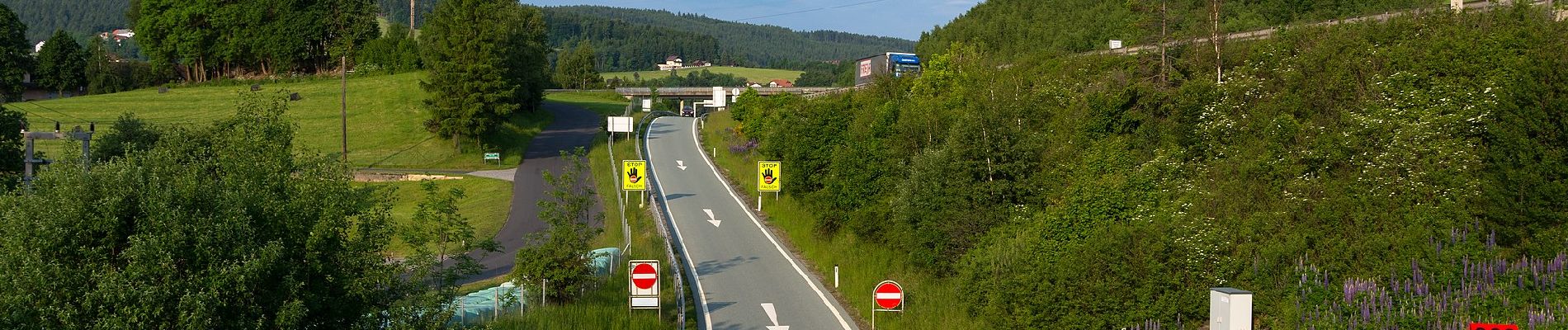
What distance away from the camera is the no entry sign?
78.5ft

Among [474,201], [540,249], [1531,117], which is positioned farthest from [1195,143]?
[474,201]

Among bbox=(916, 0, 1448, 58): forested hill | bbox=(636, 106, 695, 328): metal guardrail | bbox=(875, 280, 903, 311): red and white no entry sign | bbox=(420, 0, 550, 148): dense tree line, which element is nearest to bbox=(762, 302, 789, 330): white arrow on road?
bbox=(636, 106, 695, 328): metal guardrail

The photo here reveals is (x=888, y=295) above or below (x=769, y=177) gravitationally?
below

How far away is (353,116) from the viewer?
2975 inches

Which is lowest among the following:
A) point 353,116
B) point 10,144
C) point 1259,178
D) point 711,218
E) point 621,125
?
point 711,218

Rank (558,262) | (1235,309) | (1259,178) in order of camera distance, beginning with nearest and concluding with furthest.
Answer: (1235,309) → (1259,178) → (558,262)

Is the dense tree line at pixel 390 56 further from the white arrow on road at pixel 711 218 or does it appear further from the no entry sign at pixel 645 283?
the no entry sign at pixel 645 283

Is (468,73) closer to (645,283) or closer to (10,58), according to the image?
(645,283)

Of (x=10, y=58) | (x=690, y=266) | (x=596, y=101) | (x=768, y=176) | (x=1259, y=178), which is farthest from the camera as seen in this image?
(x=596, y=101)

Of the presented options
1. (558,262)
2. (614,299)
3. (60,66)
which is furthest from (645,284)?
(60,66)

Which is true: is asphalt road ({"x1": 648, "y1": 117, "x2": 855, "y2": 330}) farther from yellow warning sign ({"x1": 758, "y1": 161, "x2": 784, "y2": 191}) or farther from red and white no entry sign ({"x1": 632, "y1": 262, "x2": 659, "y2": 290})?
red and white no entry sign ({"x1": 632, "y1": 262, "x2": 659, "y2": 290})

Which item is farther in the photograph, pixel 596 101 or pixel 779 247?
pixel 596 101

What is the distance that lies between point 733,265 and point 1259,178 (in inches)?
642

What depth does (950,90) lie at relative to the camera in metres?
38.6
